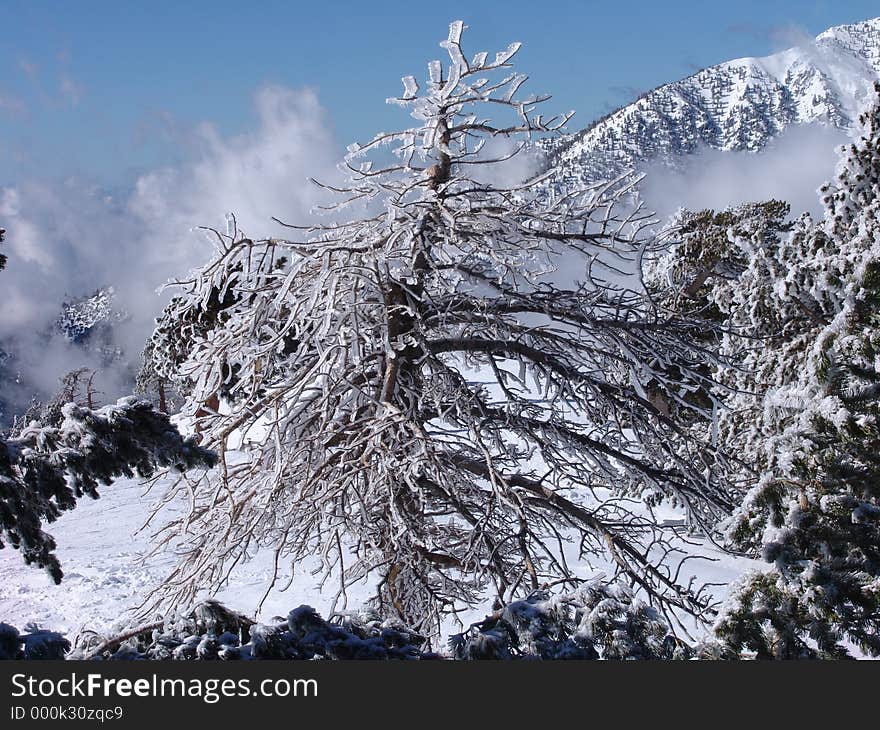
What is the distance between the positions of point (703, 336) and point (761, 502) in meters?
3.04

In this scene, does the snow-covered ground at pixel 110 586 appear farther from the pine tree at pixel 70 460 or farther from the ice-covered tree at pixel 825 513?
the pine tree at pixel 70 460

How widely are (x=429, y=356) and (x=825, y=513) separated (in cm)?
261

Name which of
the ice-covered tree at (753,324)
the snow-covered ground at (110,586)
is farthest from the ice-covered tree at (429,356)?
the snow-covered ground at (110,586)

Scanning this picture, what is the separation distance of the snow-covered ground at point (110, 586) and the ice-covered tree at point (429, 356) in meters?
4.05

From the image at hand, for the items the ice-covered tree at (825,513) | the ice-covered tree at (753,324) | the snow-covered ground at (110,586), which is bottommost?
the ice-covered tree at (825,513)

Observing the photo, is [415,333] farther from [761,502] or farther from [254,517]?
[761,502]

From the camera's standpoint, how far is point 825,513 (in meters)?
3.59

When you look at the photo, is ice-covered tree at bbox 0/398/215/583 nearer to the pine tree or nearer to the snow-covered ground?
the pine tree

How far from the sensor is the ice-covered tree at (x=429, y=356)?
4.64 meters

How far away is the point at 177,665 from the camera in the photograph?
2.98 m

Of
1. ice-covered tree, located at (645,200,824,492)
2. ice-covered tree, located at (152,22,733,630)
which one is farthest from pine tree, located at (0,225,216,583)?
ice-covered tree, located at (645,200,824,492)

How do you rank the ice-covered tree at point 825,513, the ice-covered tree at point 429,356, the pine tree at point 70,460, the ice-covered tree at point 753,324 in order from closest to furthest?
the pine tree at point 70,460 → the ice-covered tree at point 825,513 → the ice-covered tree at point 429,356 → the ice-covered tree at point 753,324

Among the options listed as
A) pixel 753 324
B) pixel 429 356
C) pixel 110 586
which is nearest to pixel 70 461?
pixel 429 356

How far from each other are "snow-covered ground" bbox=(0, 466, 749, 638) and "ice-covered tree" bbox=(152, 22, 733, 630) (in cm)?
405
